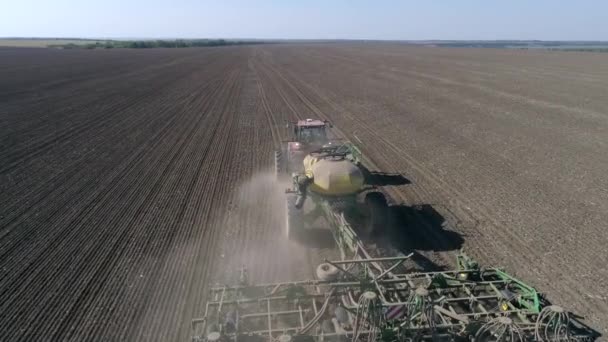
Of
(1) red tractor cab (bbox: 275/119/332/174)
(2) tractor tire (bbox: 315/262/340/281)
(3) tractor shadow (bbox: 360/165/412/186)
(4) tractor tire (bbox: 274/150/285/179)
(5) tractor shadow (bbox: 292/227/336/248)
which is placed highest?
(2) tractor tire (bbox: 315/262/340/281)

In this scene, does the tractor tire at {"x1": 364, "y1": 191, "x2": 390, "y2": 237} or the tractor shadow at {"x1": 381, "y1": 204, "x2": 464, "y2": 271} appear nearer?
the tractor shadow at {"x1": 381, "y1": 204, "x2": 464, "y2": 271}

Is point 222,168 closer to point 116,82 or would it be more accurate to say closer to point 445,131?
point 445,131

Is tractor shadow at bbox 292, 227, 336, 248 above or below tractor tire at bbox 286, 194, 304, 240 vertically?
below

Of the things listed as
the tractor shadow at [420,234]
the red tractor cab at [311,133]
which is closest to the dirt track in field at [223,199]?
the tractor shadow at [420,234]

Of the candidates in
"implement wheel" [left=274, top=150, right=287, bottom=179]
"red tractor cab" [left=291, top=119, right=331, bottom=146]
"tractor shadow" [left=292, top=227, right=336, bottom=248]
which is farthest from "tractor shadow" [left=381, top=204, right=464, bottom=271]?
"implement wheel" [left=274, top=150, right=287, bottom=179]

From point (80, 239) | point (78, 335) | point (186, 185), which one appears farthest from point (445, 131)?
point (78, 335)

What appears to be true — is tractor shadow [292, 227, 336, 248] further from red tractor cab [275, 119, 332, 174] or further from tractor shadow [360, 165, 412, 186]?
tractor shadow [360, 165, 412, 186]

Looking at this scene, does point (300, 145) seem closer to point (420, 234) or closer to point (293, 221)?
point (293, 221)
